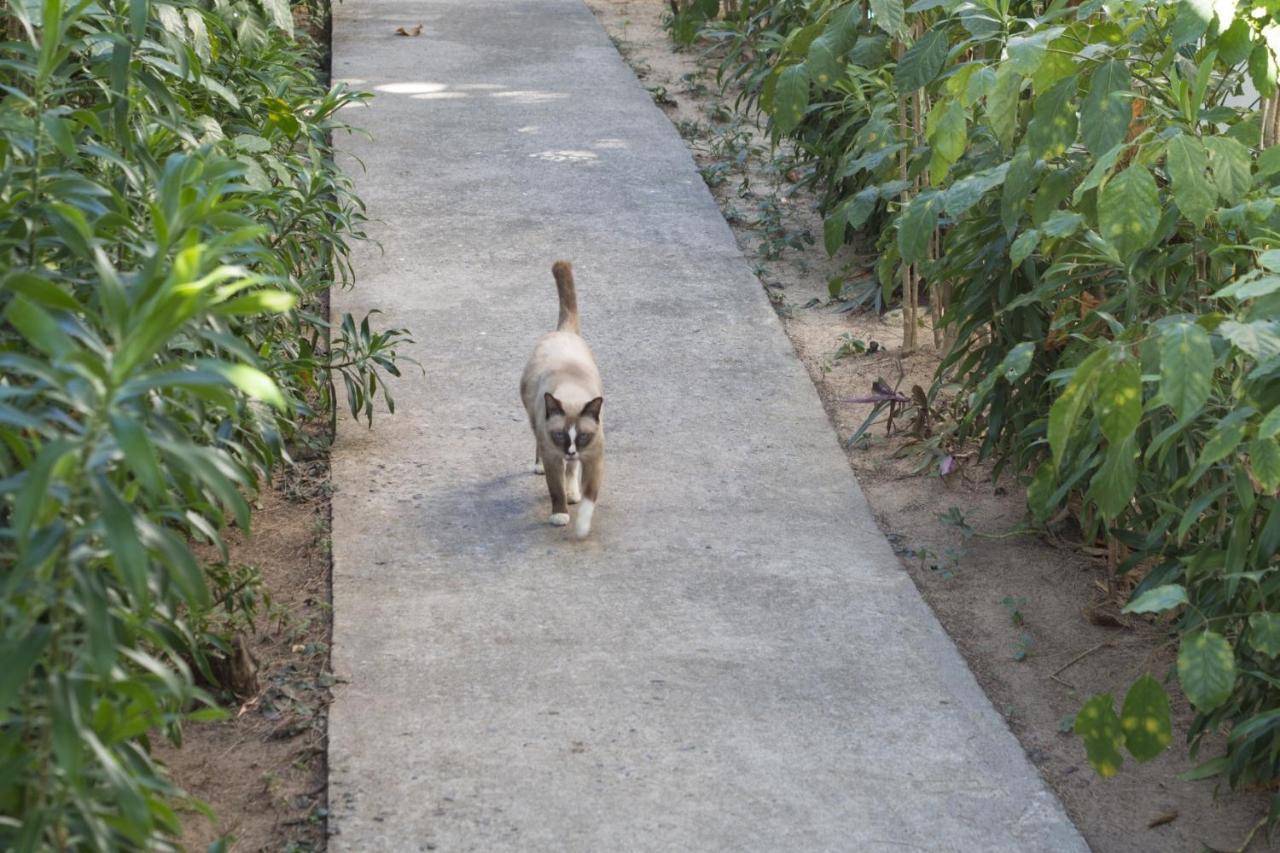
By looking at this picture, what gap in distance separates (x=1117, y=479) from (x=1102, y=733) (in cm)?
63

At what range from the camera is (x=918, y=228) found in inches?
188

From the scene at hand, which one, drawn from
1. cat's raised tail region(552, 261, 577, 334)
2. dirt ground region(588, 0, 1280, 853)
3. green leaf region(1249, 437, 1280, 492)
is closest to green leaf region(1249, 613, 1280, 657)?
green leaf region(1249, 437, 1280, 492)

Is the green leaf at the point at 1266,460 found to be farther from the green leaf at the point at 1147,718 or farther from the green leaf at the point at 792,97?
the green leaf at the point at 792,97

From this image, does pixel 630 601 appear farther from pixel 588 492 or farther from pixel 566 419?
pixel 566 419

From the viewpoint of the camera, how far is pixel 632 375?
6.64 m

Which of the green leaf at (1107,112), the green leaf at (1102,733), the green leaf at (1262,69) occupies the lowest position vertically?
the green leaf at (1102,733)

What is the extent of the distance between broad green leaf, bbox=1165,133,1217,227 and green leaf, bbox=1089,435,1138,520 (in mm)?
585

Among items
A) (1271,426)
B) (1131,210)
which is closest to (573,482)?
(1131,210)

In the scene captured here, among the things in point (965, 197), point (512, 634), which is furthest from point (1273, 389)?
point (512, 634)

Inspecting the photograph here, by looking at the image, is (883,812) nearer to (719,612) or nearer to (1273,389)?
(719,612)

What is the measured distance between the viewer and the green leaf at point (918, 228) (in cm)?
477

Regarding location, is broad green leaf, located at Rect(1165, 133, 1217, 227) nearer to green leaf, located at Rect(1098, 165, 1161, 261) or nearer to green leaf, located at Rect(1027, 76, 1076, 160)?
green leaf, located at Rect(1098, 165, 1161, 261)

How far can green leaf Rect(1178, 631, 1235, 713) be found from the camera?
344cm

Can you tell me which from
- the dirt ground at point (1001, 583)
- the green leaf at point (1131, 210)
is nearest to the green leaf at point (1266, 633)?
the dirt ground at point (1001, 583)
